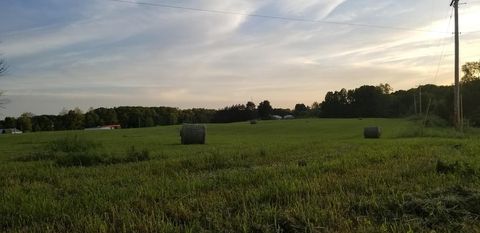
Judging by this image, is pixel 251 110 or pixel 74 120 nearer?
pixel 74 120

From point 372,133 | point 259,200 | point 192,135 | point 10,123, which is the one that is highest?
point 10,123

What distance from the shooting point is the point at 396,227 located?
624 centimetres

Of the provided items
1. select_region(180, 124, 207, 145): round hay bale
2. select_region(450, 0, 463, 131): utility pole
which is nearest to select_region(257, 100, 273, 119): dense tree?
select_region(450, 0, 463, 131): utility pole

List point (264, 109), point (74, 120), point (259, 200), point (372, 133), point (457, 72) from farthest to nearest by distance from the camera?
point (264, 109) < point (74, 120) < point (457, 72) < point (372, 133) < point (259, 200)

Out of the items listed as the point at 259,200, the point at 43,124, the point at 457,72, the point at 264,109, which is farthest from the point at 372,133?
the point at 264,109

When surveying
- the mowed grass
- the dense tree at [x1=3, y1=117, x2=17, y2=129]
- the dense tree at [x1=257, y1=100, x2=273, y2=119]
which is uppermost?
the dense tree at [x1=257, y1=100, x2=273, y2=119]

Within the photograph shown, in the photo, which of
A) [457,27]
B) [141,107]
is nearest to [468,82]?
[457,27]

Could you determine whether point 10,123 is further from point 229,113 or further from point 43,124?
point 229,113

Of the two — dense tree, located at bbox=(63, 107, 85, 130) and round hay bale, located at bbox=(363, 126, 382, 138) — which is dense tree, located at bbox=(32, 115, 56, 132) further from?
round hay bale, located at bbox=(363, 126, 382, 138)

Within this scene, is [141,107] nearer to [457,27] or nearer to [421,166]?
[457,27]

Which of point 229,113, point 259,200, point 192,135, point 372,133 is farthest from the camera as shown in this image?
point 229,113

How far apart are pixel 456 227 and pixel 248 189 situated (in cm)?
385

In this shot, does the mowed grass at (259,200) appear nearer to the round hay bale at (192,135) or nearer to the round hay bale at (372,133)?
the round hay bale at (192,135)

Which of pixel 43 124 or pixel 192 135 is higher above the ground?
pixel 43 124
